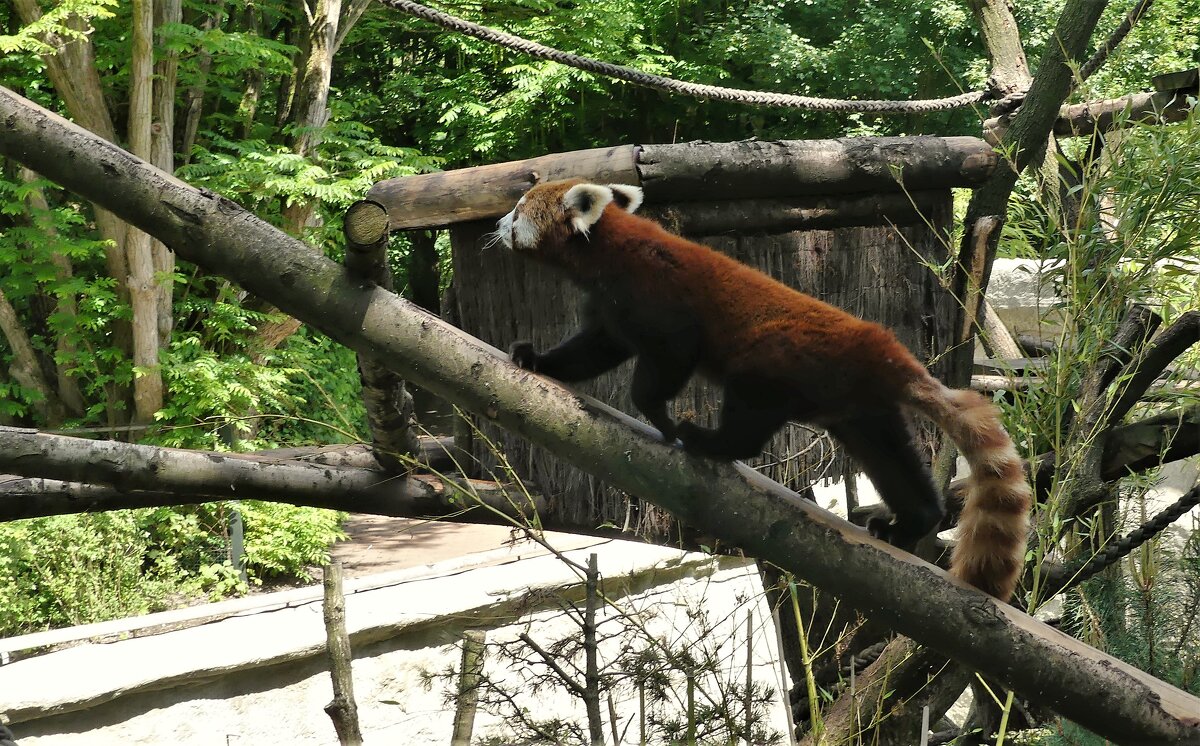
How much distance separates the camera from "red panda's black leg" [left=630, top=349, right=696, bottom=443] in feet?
7.26

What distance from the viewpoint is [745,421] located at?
210 cm

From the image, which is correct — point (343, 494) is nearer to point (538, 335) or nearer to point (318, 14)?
point (538, 335)

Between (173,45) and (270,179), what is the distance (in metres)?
0.98

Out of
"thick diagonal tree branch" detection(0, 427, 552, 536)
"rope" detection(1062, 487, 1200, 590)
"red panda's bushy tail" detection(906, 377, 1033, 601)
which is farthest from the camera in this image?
"rope" detection(1062, 487, 1200, 590)

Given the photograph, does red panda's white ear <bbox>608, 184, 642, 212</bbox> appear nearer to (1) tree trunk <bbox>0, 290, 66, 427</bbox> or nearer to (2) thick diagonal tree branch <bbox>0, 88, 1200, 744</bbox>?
(2) thick diagonal tree branch <bbox>0, 88, 1200, 744</bbox>

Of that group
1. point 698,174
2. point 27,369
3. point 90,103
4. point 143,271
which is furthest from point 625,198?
point 27,369

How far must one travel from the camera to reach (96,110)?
6.23 meters

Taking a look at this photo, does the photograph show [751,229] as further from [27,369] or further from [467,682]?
[27,369]

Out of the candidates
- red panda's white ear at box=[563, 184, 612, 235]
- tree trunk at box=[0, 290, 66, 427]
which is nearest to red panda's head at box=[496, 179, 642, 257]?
red panda's white ear at box=[563, 184, 612, 235]

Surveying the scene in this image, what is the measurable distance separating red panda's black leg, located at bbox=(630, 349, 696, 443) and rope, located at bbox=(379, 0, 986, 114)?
1.71m

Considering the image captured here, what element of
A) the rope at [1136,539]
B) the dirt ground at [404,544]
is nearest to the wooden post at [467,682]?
the rope at [1136,539]

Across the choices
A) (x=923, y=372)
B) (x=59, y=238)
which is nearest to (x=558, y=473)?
(x=923, y=372)

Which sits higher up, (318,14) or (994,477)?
(318,14)

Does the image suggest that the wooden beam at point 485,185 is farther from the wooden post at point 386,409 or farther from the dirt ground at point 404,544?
the dirt ground at point 404,544
